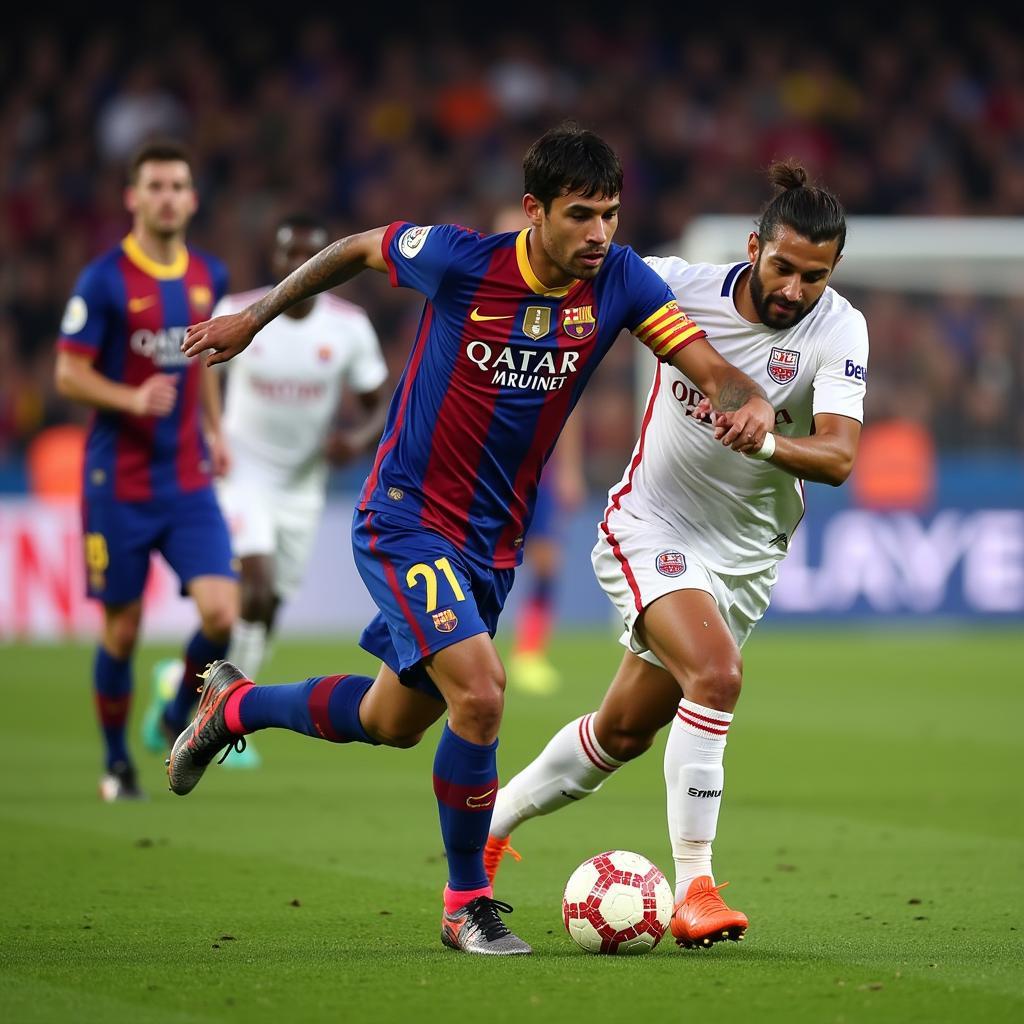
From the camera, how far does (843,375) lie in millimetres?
5418

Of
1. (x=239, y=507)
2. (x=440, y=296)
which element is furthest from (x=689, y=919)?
(x=239, y=507)

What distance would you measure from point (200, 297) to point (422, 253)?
318cm

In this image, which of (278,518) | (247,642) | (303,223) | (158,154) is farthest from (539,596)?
(158,154)

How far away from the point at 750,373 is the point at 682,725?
1059mm

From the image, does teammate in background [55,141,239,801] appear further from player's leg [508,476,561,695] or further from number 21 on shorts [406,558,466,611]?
Result: player's leg [508,476,561,695]

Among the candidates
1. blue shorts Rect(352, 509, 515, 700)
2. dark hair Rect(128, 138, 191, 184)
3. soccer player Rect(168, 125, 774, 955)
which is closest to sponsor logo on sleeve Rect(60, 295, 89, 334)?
dark hair Rect(128, 138, 191, 184)

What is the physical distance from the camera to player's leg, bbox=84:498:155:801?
317 inches

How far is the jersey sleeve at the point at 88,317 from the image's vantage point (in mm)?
7879

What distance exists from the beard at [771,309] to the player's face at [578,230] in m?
0.57

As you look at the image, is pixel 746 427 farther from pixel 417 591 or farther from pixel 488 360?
pixel 417 591

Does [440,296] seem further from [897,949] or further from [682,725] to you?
[897,949]

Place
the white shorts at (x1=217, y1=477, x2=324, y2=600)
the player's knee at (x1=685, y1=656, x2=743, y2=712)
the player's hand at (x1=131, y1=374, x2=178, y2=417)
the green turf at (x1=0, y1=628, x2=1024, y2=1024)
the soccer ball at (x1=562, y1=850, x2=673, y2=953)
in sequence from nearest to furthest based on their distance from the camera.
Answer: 1. the green turf at (x1=0, y1=628, x2=1024, y2=1024)
2. the soccer ball at (x1=562, y1=850, x2=673, y2=953)
3. the player's knee at (x1=685, y1=656, x2=743, y2=712)
4. the player's hand at (x1=131, y1=374, x2=178, y2=417)
5. the white shorts at (x1=217, y1=477, x2=324, y2=600)

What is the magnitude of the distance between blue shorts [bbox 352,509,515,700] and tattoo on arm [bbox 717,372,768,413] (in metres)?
0.79

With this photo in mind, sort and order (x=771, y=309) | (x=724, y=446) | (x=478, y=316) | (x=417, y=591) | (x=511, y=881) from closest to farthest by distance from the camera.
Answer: (x=417, y=591)
(x=478, y=316)
(x=771, y=309)
(x=724, y=446)
(x=511, y=881)
